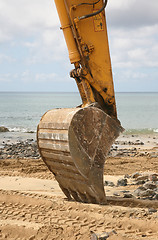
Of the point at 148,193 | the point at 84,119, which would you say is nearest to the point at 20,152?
the point at 148,193

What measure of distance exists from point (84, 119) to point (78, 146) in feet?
1.19

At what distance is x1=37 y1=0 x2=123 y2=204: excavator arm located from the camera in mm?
4215

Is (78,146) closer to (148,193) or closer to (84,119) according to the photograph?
(84,119)

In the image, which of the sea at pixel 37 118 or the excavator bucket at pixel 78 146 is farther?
the sea at pixel 37 118

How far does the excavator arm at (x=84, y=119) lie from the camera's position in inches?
166

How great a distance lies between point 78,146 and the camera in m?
4.18

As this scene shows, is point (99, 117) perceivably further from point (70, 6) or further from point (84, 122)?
point (70, 6)

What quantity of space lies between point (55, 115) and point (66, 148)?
54cm

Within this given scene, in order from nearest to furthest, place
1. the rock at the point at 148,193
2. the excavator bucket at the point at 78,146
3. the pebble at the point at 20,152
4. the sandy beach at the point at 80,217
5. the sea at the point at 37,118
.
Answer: the sandy beach at the point at 80,217 < the excavator bucket at the point at 78,146 < the rock at the point at 148,193 < the pebble at the point at 20,152 < the sea at the point at 37,118

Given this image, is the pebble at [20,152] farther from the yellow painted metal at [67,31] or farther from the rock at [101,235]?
the rock at [101,235]

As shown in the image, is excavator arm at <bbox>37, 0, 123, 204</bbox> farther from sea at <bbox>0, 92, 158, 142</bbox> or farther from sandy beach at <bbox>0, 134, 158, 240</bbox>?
sea at <bbox>0, 92, 158, 142</bbox>

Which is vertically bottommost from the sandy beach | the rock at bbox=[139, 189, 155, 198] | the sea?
the sea

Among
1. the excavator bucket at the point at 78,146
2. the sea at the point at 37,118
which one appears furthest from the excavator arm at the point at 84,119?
the sea at the point at 37,118

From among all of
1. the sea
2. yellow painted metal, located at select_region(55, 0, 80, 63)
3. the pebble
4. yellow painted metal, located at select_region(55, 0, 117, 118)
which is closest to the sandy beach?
yellow painted metal, located at select_region(55, 0, 117, 118)
